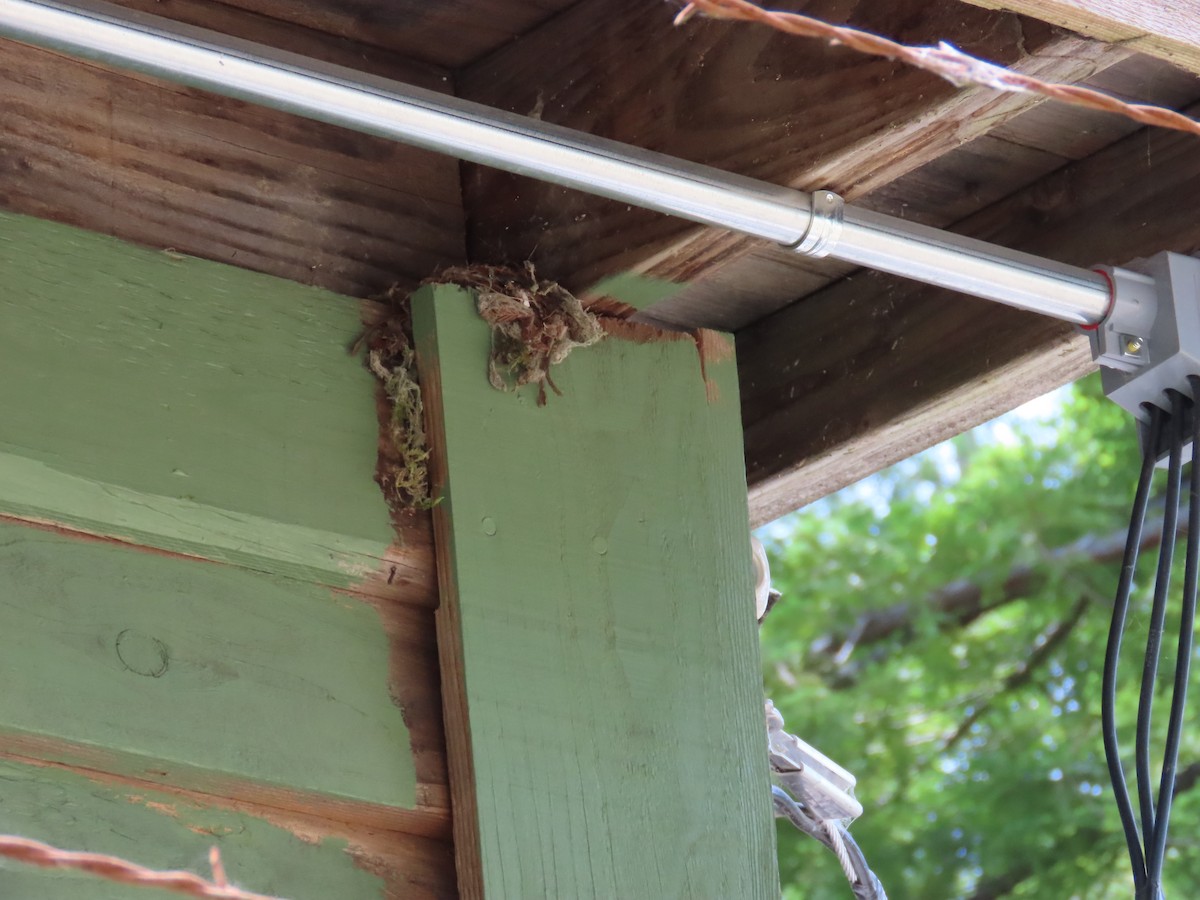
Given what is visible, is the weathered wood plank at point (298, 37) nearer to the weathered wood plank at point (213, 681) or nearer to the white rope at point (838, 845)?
the weathered wood plank at point (213, 681)

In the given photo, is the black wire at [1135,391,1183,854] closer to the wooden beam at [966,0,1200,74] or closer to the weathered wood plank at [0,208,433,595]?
the wooden beam at [966,0,1200,74]

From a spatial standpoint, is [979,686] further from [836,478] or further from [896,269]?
[896,269]

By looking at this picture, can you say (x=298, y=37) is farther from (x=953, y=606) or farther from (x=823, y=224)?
(x=953, y=606)

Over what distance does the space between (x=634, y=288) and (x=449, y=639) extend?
367 millimetres

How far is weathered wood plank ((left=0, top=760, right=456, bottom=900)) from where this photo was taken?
1.19m

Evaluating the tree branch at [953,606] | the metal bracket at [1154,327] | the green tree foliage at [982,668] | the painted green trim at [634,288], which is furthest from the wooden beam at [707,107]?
the tree branch at [953,606]

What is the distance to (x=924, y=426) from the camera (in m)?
1.82

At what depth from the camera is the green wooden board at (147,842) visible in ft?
3.87

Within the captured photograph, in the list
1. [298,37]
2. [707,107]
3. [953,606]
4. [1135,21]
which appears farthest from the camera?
[953,606]

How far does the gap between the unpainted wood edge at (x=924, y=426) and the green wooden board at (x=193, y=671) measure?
0.65 m

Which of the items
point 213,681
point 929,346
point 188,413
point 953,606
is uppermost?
point 953,606

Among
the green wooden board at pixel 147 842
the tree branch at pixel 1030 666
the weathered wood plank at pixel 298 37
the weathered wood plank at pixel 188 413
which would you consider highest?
the tree branch at pixel 1030 666

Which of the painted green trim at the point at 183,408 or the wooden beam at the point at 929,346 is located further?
the wooden beam at the point at 929,346

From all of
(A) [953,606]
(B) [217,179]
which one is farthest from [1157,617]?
(A) [953,606]
